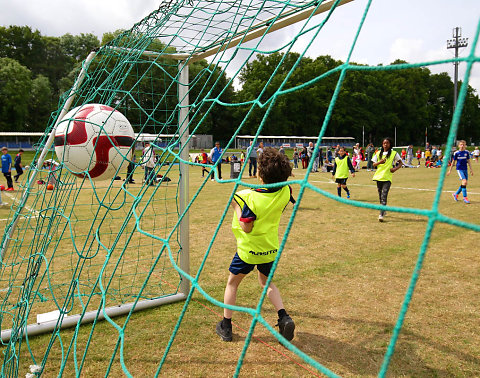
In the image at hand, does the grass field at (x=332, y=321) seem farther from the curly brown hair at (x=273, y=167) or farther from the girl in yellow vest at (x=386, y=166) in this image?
the girl in yellow vest at (x=386, y=166)

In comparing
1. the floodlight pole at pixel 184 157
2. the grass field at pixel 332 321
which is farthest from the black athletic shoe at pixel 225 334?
the floodlight pole at pixel 184 157

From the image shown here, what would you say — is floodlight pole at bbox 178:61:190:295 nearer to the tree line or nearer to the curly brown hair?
the curly brown hair

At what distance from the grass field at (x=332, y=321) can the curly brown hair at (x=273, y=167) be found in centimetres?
131

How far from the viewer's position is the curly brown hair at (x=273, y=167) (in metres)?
2.64

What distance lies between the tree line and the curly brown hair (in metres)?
32.7

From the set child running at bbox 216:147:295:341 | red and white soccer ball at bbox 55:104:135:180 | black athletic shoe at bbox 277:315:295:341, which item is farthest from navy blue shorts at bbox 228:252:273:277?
red and white soccer ball at bbox 55:104:135:180

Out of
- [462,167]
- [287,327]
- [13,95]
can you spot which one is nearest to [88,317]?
[287,327]

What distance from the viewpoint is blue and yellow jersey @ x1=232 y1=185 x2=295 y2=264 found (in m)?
2.57

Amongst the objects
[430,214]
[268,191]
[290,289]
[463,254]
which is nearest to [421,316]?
[290,289]

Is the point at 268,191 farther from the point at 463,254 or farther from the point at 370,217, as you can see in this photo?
the point at 370,217

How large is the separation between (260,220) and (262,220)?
0.02m

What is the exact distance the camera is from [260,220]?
8.65 ft

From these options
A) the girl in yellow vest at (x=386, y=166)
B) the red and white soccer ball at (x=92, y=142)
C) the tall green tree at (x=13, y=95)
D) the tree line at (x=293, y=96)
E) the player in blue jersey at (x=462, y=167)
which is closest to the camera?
the red and white soccer ball at (x=92, y=142)

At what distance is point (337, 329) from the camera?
3.00 metres
